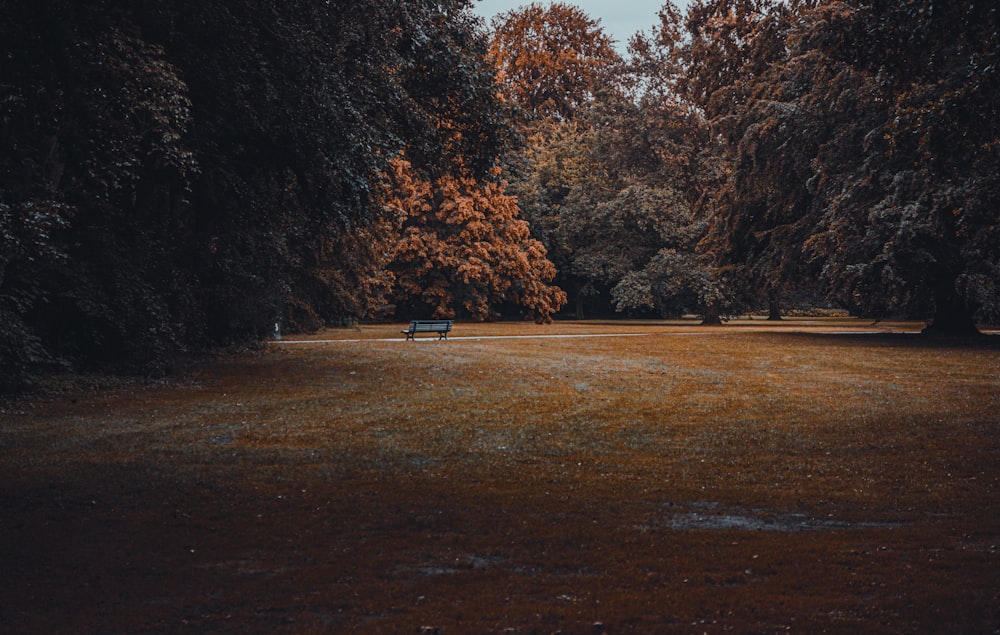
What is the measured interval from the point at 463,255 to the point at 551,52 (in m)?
25.7

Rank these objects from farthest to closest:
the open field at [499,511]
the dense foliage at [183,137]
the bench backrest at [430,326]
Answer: the bench backrest at [430,326], the dense foliage at [183,137], the open field at [499,511]

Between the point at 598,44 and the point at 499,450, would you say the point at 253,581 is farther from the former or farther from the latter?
the point at 598,44

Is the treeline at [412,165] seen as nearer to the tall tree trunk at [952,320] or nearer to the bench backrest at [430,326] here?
the tall tree trunk at [952,320]

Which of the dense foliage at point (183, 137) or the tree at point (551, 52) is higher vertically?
the tree at point (551, 52)

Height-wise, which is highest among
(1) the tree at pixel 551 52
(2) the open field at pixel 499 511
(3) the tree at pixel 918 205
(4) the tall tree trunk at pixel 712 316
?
(1) the tree at pixel 551 52

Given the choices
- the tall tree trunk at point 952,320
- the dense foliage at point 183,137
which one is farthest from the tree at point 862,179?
the dense foliage at point 183,137

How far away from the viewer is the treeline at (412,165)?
10.4 metres

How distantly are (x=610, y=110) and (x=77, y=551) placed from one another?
48.2 m

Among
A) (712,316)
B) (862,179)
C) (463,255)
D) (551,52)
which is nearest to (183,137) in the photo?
(862,179)

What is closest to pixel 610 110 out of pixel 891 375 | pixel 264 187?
pixel 891 375

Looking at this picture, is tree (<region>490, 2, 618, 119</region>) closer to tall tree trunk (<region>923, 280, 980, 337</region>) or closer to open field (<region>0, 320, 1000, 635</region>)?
tall tree trunk (<region>923, 280, 980, 337</region>)

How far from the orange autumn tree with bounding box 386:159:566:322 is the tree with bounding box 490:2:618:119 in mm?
19024

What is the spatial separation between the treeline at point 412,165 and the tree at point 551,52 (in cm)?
1564

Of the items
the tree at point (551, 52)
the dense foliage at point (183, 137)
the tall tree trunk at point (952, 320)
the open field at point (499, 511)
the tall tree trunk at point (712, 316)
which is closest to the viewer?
the open field at point (499, 511)
